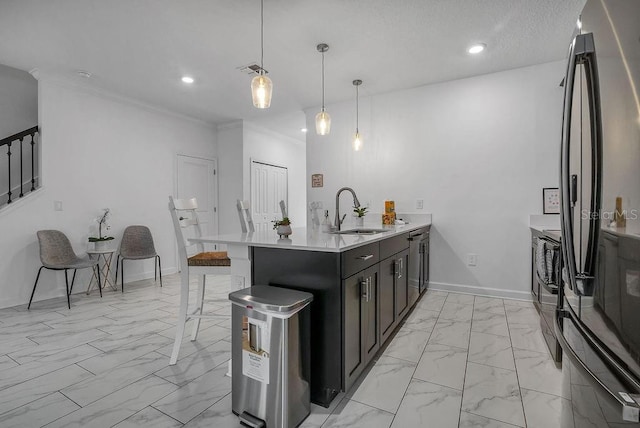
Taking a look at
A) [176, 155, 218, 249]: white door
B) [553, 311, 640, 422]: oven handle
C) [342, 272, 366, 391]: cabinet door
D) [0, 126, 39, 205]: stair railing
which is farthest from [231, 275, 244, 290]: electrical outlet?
[176, 155, 218, 249]: white door

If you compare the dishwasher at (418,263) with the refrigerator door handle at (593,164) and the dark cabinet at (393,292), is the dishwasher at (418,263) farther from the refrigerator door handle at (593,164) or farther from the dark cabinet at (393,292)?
the refrigerator door handle at (593,164)

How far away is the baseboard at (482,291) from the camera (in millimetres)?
3482

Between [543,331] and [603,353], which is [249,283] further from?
[543,331]

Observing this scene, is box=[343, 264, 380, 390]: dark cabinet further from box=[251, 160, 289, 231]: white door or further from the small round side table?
box=[251, 160, 289, 231]: white door

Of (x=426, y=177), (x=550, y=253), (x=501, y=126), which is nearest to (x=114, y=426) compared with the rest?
(x=550, y=253)

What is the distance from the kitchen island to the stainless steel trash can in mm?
106

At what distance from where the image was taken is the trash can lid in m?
1.37

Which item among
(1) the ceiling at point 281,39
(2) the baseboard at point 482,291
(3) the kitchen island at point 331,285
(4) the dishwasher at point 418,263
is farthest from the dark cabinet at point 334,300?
(2) the baseboard at point 482,291

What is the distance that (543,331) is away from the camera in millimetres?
2428

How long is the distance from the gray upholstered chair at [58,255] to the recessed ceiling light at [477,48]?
187 inches

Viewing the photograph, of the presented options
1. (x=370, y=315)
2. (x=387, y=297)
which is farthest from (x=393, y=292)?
(x=370, y=315)

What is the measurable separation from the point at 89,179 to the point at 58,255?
105 centimetres

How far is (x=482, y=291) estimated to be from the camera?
3670 mm

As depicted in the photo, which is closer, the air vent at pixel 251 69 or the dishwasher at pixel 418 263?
the dishwasher at pixel 418 263
